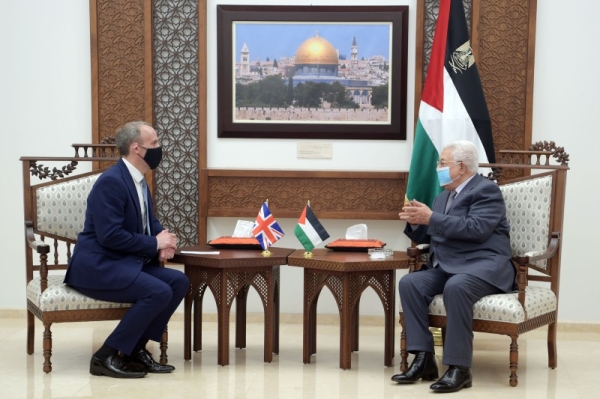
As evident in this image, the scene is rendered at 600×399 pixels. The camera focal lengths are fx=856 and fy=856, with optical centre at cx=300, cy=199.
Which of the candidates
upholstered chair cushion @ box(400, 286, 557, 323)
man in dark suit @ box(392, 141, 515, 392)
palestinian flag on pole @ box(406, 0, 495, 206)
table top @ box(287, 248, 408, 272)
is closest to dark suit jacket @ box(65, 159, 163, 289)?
table top @ box(287, 248, 408, 272)

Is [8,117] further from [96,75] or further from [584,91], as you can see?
[584,91]

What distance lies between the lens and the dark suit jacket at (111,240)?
4637mm

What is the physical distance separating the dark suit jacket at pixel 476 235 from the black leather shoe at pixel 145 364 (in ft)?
5.45

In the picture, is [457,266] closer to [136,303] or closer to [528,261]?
[528,261]

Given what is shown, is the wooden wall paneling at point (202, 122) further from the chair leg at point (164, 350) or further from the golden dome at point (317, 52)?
the chair leg at point (164, 350)

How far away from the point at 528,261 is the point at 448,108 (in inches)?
57.0

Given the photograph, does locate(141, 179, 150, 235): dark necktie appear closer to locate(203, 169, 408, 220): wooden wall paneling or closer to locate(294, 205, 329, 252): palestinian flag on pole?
locate(294, 205, 329, 252): palestinian flag on pole

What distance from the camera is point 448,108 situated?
5.65 m

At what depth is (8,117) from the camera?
6.30 m

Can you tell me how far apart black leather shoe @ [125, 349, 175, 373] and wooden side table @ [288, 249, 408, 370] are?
2.73 feet

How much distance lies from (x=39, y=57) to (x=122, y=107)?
72cm

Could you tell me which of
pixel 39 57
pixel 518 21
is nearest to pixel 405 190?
pixel 518 21

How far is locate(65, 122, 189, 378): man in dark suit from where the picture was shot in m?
4.65

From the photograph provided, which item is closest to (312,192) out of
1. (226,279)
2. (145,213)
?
(226,279)
